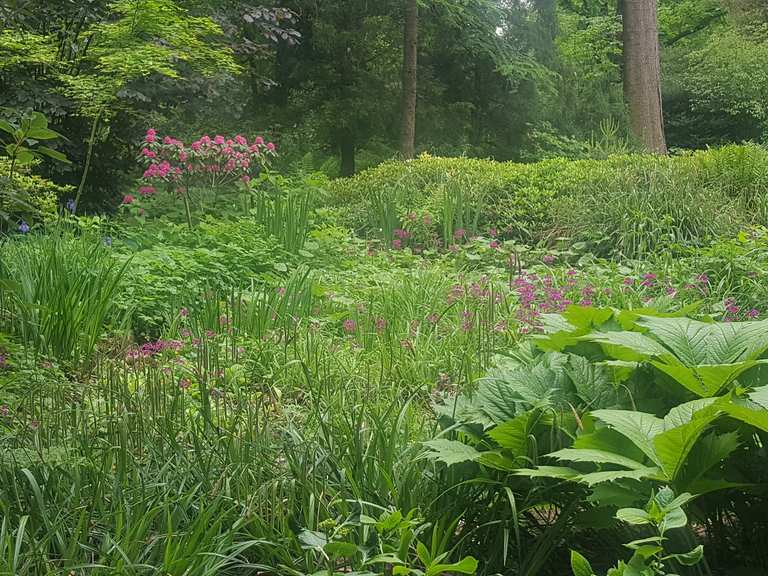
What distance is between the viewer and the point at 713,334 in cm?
196

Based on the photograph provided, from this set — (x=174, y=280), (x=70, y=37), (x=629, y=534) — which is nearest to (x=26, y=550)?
(x=629, y=534)

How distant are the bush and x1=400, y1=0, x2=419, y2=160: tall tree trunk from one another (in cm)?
620

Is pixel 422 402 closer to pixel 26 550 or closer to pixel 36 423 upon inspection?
pixel 36 423

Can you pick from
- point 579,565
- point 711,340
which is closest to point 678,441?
point 579,565

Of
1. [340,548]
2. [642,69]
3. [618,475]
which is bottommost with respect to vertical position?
[340,548]

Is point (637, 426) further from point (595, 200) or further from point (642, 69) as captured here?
point (642, 69)

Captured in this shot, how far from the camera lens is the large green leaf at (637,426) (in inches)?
64.5

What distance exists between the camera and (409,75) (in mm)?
15641

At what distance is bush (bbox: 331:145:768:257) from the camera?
7.37 meters

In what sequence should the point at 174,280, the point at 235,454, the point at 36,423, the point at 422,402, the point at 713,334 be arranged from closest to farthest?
1. the point at 713,334
2. the point at 235,454
3. the point at 36,423
4. the point at 422,402
5. the point at 174,280

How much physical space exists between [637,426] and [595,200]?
21.3ft

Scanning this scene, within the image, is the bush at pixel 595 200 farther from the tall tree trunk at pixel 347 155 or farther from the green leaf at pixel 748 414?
the tall tree trunk at pixel 347 155

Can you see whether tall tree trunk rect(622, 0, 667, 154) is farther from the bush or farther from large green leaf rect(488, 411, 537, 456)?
large green leaf rect(488, 411, 537, 456)

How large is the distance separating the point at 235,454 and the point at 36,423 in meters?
0.84
